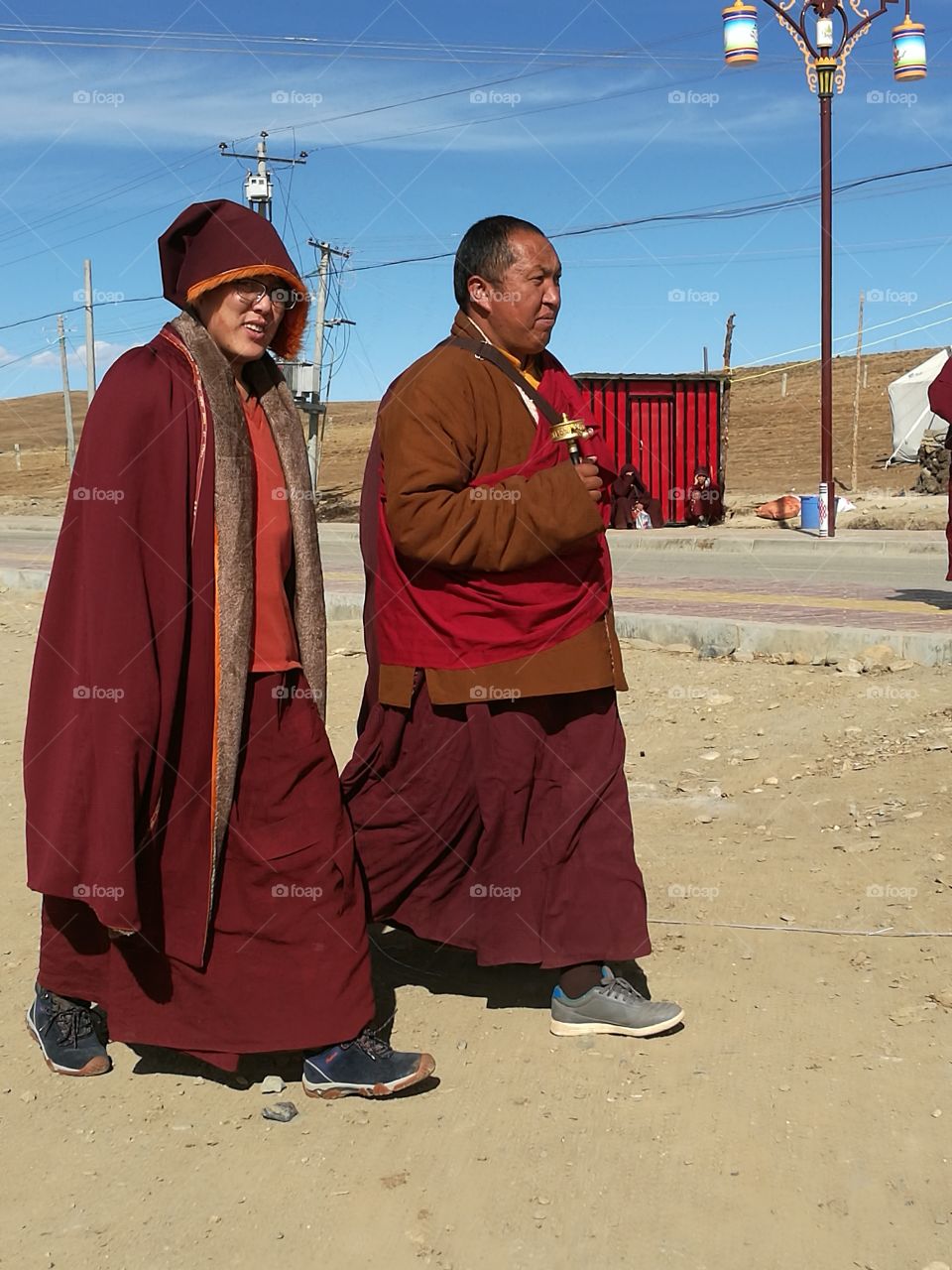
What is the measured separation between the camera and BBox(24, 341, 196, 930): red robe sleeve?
2979 millimetres

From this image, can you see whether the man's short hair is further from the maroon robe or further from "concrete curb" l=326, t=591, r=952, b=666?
"concrete curb" l=326, t=591, r=952, b=666

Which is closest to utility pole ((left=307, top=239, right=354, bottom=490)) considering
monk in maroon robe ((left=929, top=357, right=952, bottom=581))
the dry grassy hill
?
the dry grassy hill

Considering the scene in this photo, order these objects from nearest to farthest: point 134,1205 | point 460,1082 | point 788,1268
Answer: point 788,1268
point 134,1205
point 460,1082

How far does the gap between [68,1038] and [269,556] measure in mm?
1199

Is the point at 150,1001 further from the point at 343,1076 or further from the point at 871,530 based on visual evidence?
the point at 871,530

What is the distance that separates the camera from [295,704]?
3.25 metres

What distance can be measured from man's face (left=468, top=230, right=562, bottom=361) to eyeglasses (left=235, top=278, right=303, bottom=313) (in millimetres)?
468

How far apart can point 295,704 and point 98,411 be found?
76 cm

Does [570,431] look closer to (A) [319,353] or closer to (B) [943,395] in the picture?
(B) [943,395]

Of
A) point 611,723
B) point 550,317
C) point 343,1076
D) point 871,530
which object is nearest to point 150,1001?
point 343,1076

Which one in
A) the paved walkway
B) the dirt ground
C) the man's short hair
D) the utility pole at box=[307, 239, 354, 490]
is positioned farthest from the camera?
the utility pole at box=[307, 239, 354, 490]

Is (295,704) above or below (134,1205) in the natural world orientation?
above

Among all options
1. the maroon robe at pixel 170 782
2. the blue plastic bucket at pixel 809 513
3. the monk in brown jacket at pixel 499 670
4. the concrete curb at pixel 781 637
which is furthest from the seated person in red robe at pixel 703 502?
the maroon robe at pixel 170 782

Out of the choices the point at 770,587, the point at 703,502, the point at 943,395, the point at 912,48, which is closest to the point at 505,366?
the point at 943,395
